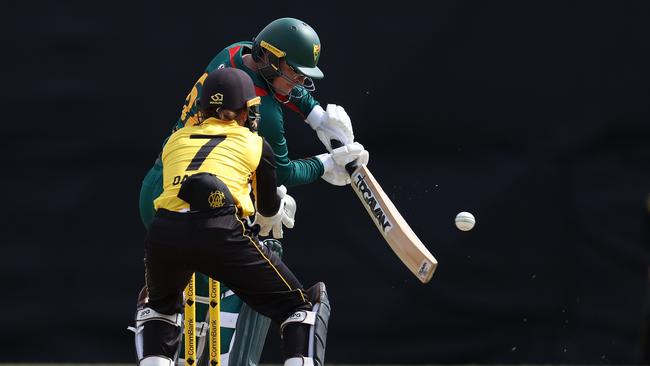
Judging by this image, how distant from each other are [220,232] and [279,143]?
0.89 m

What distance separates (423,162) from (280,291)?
2070mm

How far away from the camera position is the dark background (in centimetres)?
634

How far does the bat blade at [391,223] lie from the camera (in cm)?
538

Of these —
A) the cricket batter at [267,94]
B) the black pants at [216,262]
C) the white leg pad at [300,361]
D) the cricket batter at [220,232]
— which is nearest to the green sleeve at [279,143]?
→ the cricket batter at [267,94]

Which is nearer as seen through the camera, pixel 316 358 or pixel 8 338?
pixel 316 358

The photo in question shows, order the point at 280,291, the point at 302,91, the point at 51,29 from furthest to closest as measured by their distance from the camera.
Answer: the point at 51,29 < the point at 302,91 < the point at 280,291

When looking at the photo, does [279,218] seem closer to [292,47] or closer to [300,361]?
[292,47]

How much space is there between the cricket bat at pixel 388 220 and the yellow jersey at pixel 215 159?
1017 mm

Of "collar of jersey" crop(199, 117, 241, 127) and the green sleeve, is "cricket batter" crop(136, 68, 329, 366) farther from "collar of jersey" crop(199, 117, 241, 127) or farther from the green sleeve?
the green sleeve

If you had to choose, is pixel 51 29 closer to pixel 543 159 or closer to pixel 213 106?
pixel 213 106

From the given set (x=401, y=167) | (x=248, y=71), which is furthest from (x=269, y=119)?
(x=401, y=167)

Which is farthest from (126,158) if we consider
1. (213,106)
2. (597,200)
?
(597,200)

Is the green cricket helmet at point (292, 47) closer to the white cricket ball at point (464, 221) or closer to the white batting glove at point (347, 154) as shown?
the white batting glove at point (347, 154)

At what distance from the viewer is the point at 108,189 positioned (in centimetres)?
636
